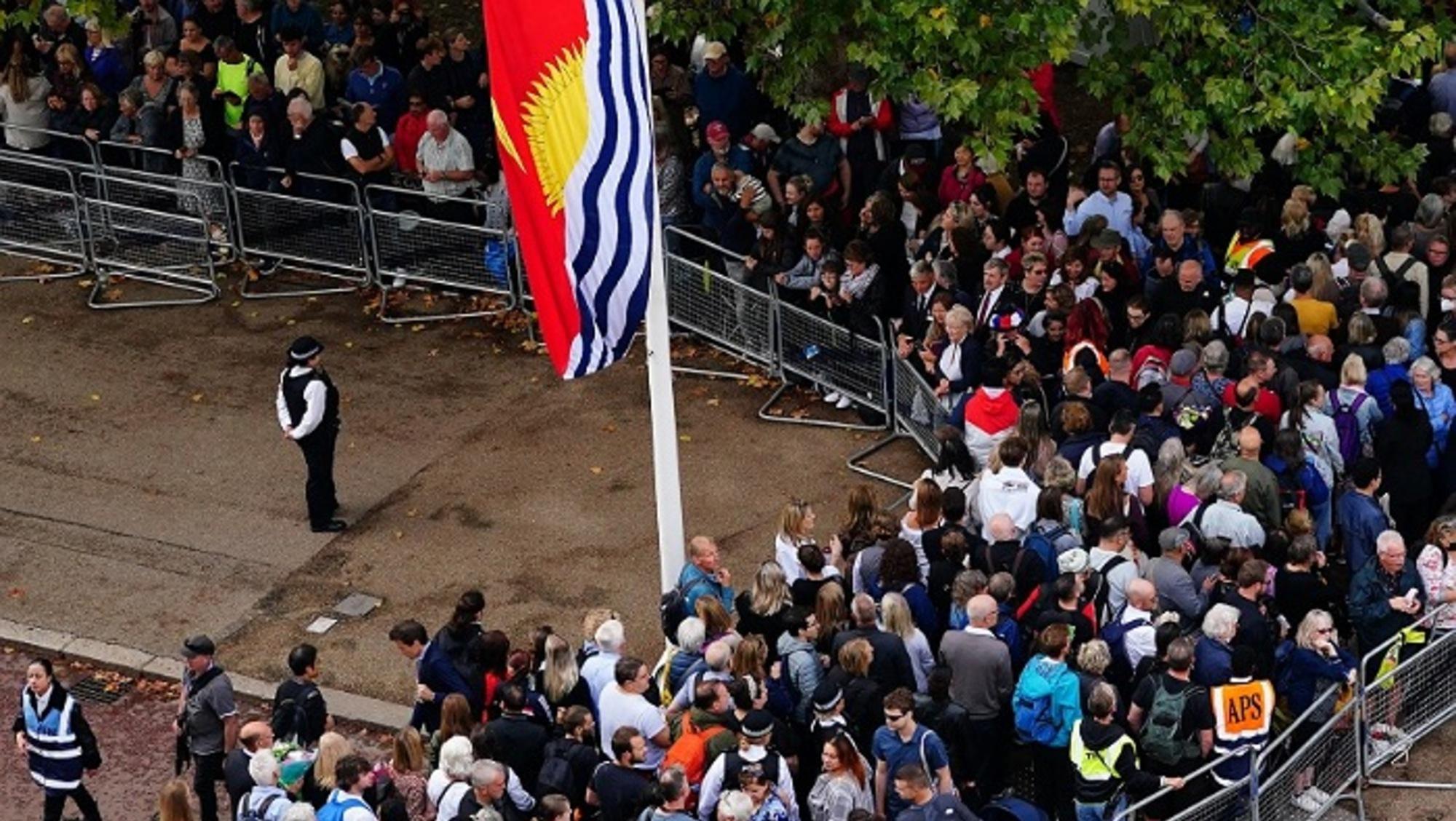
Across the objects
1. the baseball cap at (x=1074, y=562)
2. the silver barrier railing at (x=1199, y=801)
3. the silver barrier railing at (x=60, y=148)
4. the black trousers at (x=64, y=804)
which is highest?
the silver barrier railing at (x=60, y=148)

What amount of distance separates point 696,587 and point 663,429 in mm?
1013

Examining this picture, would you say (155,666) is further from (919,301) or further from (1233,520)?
(1233,520)

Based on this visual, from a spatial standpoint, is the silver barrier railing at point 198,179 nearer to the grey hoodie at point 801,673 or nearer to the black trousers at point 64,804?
the black trousers at point 64,804

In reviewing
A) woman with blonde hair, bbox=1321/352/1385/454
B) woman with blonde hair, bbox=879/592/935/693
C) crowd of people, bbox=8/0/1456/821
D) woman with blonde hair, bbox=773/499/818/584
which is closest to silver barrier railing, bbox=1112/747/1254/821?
crowd of people, bbox=8/0/1456/821

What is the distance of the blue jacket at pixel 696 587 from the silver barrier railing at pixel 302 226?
8.12 m

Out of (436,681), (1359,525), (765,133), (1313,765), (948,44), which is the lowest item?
(1313,765)

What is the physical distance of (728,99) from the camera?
2450 centimetres

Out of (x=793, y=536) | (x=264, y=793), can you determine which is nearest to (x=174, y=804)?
(x=264, y=793)

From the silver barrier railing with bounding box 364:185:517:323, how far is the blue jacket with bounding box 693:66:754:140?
220 cm

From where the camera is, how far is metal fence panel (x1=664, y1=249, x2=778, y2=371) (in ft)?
74.2

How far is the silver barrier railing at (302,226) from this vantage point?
24.7m

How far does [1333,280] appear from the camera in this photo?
20.0 meters

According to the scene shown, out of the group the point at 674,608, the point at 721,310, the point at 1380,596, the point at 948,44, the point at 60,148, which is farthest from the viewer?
the point at 60,148

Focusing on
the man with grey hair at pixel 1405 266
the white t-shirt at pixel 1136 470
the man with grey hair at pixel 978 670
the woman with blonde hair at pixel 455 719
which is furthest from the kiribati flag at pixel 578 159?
the man with grey hair at pixel 1405 266
